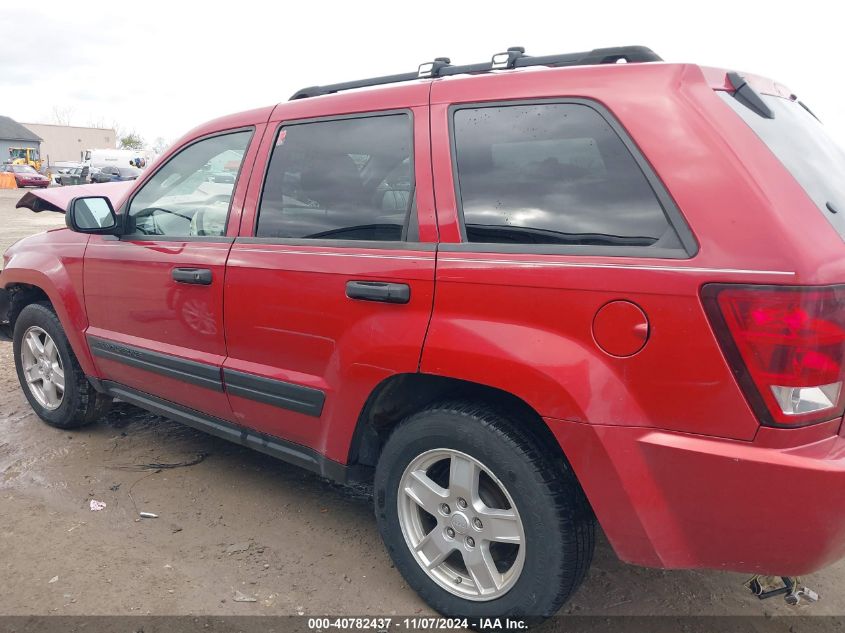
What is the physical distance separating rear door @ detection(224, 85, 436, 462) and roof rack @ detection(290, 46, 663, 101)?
209mm

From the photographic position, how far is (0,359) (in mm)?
5781

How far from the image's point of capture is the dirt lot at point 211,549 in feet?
8.46

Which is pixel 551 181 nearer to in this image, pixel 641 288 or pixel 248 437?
pixel 641 288

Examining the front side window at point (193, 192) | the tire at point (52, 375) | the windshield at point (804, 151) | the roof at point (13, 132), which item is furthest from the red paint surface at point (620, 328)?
the roof at point (13, 132)

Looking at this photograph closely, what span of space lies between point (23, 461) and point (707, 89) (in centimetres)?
389

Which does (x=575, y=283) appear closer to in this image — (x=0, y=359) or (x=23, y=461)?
(x=23, y=461)

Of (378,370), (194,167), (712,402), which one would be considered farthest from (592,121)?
(194,167)

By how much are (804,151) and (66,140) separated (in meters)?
99.9

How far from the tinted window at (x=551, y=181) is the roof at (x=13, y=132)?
84.9 meters

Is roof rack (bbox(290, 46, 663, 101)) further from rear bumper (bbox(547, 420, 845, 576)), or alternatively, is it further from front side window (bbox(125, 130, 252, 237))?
rear bumper (bbox(547, 420, 845, 576))

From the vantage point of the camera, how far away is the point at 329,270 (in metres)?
2.60

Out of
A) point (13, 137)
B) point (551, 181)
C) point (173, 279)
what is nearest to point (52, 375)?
point (173, 279)

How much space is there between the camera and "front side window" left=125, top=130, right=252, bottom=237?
10.4 feet

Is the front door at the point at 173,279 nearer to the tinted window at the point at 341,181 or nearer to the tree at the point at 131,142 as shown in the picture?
the tinted window at the point at 341,181
